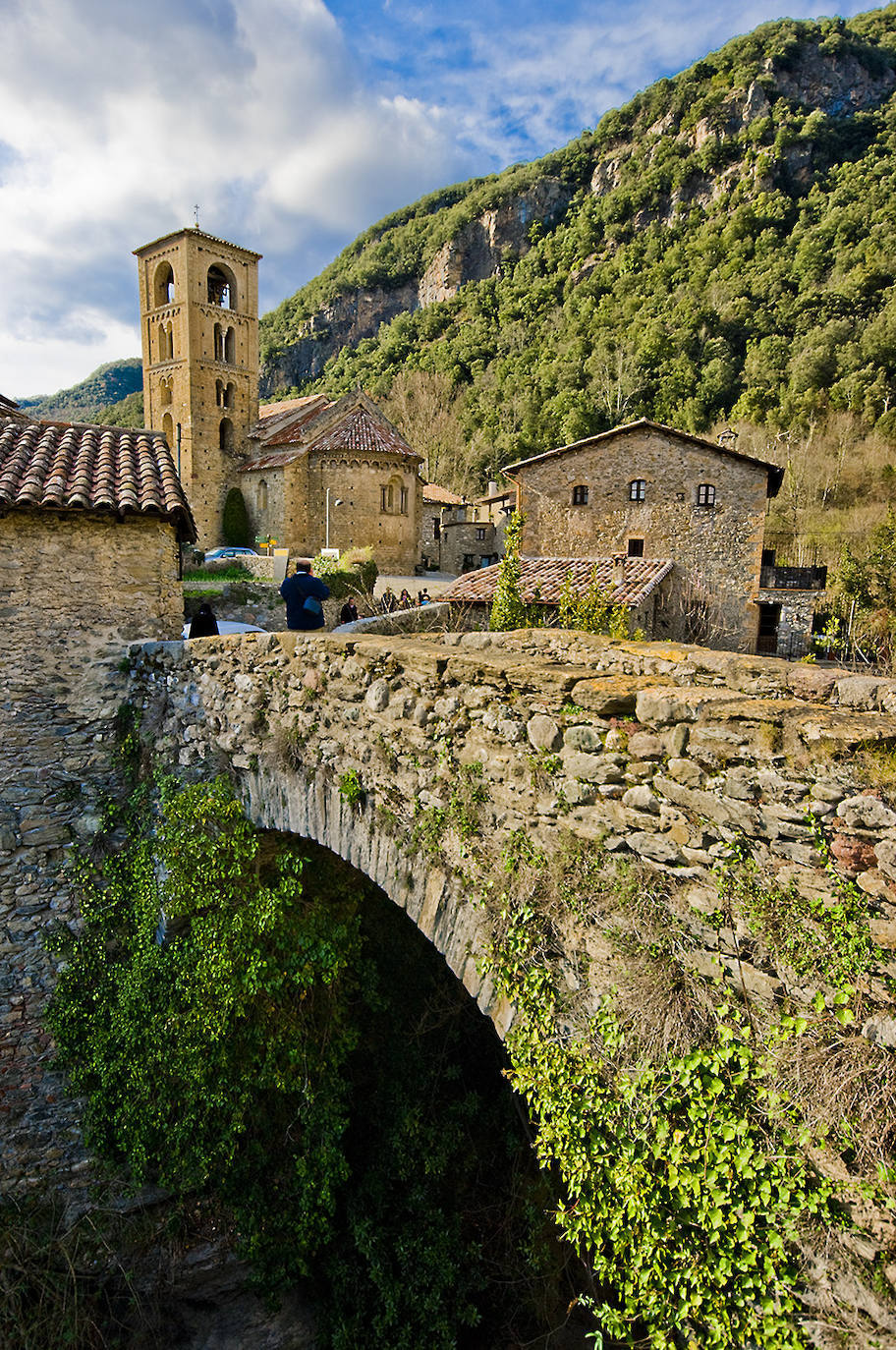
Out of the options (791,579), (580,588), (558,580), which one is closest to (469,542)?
(791,579)

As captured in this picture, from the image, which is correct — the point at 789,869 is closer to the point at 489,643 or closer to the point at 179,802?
the point at 489,643

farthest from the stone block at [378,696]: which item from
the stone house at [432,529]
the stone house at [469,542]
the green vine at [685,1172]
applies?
the stone house at [432,529]

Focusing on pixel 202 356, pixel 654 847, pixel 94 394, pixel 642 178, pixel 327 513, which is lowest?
pixel 654 847

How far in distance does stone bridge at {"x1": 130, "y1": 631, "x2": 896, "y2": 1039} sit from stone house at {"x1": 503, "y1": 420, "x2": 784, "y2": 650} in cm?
1514

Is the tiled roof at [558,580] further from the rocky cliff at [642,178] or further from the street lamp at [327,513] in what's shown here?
the rocky cliff at [642,178]

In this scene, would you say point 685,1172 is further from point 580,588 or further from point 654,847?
point 580,588

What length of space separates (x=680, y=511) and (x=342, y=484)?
14.9 metres

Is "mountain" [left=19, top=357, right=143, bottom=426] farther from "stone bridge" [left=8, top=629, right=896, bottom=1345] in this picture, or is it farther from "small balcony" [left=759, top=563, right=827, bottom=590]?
"stone bridge" [left=8, top=629, right=896, bottom=1345]

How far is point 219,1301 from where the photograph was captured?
5867 mm

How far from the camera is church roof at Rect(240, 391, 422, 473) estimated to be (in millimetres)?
28438

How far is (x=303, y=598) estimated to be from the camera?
24.3 feet

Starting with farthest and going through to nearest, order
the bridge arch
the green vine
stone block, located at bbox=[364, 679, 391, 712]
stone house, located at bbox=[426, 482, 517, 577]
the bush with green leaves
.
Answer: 1. stone house, located at bbox=[426, 482, 517, 577]
2. the bush with green leaves
3. stone block, located at bbox=[364, 679, 391, 712]
4. the bridge arch
5. the green vine

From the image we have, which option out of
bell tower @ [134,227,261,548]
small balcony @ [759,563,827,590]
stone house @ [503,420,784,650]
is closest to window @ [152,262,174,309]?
bell tower @ [134,227,261,548]

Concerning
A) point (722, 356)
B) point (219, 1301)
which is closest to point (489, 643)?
point (219, 1301)
